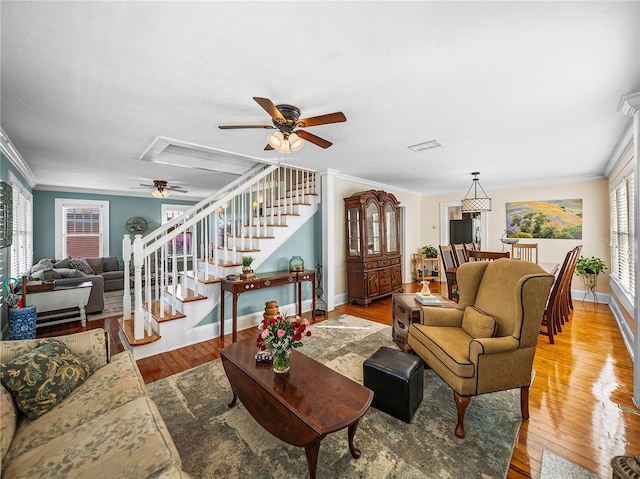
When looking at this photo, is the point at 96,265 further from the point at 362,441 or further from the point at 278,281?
the point at 362,441

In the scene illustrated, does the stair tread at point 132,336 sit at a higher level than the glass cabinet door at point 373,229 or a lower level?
lower

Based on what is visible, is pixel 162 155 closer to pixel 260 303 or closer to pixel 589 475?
pixel 260 303

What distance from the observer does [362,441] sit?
1.83 metres

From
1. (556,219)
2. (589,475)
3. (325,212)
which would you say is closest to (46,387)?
(589,475)

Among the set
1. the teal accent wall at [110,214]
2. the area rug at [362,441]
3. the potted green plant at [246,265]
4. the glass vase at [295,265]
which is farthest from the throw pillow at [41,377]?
the teal accent wall at [110,214]

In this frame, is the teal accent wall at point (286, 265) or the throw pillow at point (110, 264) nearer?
the teal accent wall at point (286, 265)

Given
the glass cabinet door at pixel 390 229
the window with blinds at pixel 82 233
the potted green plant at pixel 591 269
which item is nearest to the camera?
the potted green plant at pixel 591 269

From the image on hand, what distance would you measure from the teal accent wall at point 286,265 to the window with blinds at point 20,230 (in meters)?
3.17

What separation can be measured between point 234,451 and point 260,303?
2.55 meters

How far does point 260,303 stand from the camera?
4.25 metres

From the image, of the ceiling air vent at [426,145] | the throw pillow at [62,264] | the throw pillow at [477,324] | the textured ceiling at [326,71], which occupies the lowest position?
the throw pillow at [477,324]

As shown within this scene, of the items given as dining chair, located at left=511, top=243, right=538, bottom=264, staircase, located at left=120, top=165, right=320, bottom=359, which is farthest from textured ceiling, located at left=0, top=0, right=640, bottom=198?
dining chair, located at left=511, top=243, right=538, bottom=264

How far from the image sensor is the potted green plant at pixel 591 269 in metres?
4.68

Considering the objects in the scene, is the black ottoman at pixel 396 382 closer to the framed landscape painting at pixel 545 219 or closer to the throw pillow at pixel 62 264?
the framed landscape painting at pixel 545 219
